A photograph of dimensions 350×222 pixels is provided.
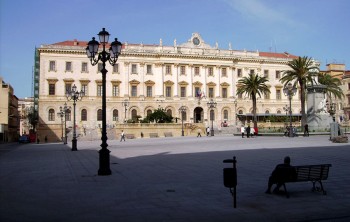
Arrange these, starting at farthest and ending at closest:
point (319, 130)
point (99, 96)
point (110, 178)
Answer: point (99, 96)
point (319, 130)
point (110, 178)

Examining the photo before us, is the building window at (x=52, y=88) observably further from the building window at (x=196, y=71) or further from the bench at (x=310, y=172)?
the bench at (x=310, y=172)

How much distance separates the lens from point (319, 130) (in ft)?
129

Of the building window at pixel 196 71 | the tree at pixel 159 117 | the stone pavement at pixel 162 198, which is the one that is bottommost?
the stone pavement at pixel 162 198

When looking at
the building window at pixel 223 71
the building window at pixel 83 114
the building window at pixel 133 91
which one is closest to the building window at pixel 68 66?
the building window at pixel 83 114

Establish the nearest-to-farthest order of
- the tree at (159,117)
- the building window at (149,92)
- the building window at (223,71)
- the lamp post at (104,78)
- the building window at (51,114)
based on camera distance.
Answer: the lamp post at (104,78), the tree at (159,117), the building window at (51,114), the building window at (149,92), the building window at (223,71)

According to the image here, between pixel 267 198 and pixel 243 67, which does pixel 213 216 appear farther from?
pixel 243 67

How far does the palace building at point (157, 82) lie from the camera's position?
201 ft

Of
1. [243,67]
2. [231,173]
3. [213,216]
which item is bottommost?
[213,216]

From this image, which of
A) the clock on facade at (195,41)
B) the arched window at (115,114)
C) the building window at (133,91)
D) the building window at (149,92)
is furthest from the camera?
the clock on facade at (195,41)

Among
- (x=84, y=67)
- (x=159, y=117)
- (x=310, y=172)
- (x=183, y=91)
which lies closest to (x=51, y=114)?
(x=84, y=67)

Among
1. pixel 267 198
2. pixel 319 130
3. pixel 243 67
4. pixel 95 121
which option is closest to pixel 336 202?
pixel 267 198

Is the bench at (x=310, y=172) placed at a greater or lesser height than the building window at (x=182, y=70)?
lesser

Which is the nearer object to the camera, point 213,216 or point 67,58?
point 213,216

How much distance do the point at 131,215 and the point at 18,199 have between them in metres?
3.14
